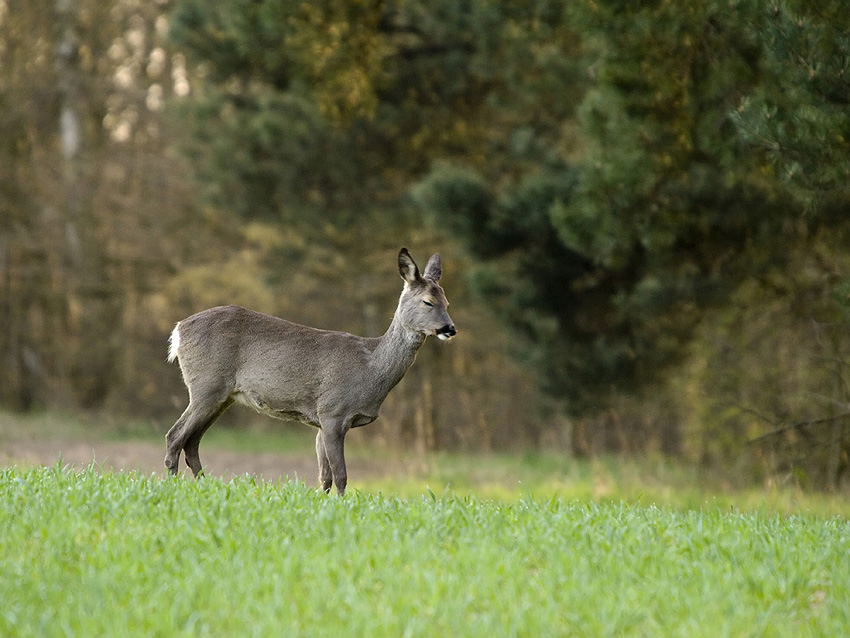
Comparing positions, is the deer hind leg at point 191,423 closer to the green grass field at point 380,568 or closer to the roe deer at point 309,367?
the roe deer at point 309,367

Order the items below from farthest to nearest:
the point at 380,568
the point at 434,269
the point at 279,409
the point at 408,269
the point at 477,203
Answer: the point at 477,203 < the point at 434,269 < the point at 279,409 < the point at 408,269 < the point at 380,568

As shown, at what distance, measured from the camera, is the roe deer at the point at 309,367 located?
7199mm

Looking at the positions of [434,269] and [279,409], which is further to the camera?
[434,269]

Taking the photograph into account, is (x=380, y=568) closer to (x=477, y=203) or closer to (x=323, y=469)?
(x=323, y=469)

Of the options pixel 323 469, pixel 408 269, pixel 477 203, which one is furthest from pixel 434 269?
pixel 477 203

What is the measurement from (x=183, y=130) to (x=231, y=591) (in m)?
19.1

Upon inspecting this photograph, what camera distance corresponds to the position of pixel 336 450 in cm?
711

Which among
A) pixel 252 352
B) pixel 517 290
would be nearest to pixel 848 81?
pixel 252 352

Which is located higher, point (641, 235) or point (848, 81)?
point (848, 81)

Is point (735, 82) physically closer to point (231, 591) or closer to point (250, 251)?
point (231, 591)

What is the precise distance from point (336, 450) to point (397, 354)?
28.8 inches

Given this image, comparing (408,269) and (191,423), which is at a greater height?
(408,269)

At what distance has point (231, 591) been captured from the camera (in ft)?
15.9

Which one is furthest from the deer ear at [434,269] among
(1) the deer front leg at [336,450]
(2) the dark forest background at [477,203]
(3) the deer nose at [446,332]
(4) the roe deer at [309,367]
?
(2) the dark forest background at [477,203]
